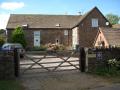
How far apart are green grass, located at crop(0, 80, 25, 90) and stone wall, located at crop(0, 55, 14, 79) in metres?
0.71

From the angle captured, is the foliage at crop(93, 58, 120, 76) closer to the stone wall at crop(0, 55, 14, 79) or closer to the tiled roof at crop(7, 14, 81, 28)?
the stone wall at crop(0, 55, 14, 79)

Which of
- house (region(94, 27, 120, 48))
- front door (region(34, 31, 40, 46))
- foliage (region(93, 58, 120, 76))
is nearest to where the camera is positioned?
foliage (region(93, 58, 120, 76))

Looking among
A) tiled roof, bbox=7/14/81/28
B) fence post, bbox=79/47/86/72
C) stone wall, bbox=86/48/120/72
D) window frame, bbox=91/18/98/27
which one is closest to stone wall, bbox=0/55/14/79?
fence post, bbox=79/47/86/72

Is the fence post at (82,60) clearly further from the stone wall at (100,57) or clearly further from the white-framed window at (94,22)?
the white-framed window at (94,22)

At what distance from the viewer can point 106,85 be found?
1352 cm

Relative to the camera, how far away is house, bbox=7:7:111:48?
53125 millimetres

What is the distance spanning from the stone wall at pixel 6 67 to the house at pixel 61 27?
123 feet

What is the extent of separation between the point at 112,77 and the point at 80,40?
3720 cm

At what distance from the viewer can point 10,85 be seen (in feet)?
44.3

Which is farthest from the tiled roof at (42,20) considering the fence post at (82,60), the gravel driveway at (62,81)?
the gravel driveway at (62,81)

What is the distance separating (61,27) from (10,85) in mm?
42880

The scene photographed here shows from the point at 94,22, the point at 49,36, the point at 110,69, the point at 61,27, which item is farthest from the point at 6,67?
the point at 61,27

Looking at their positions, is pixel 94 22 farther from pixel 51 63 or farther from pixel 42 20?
pixel 51 63

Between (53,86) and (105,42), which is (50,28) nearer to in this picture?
(105,42)
